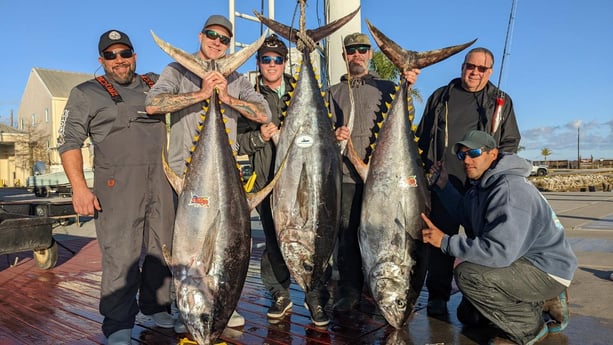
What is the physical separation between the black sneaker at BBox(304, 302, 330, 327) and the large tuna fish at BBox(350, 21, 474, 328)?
1.33 ft

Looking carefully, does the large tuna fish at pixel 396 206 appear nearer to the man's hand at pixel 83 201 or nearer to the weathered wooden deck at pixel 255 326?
the weathered wooden deck at pixel 255 326

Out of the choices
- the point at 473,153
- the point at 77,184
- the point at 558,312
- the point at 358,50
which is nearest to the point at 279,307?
the point at 77,184

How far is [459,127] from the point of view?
3.22m

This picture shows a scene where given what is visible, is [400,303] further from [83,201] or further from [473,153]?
[83,201]

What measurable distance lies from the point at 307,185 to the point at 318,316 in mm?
869

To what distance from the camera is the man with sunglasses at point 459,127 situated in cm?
315

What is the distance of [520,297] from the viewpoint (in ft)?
8.38

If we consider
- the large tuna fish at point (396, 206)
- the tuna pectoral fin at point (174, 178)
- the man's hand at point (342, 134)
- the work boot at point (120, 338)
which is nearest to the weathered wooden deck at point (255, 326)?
the work boot at point (120, 338)

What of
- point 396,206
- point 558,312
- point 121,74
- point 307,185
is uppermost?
point 121,74

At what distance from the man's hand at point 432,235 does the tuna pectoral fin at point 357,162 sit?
1.49 feet

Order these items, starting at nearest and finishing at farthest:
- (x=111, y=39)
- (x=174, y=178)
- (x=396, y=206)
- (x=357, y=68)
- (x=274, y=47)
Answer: (x=174, y=178) < (x=111, y=39) < (x=396, y=206) < (x=274, y=47) < (x=357, y=68)

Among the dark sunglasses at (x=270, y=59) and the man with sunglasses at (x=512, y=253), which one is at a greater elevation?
the dark sunglasses at (x=270, y=59)

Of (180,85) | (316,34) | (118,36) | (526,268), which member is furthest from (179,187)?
(526,268)

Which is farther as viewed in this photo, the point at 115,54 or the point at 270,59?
the point at 270,59
